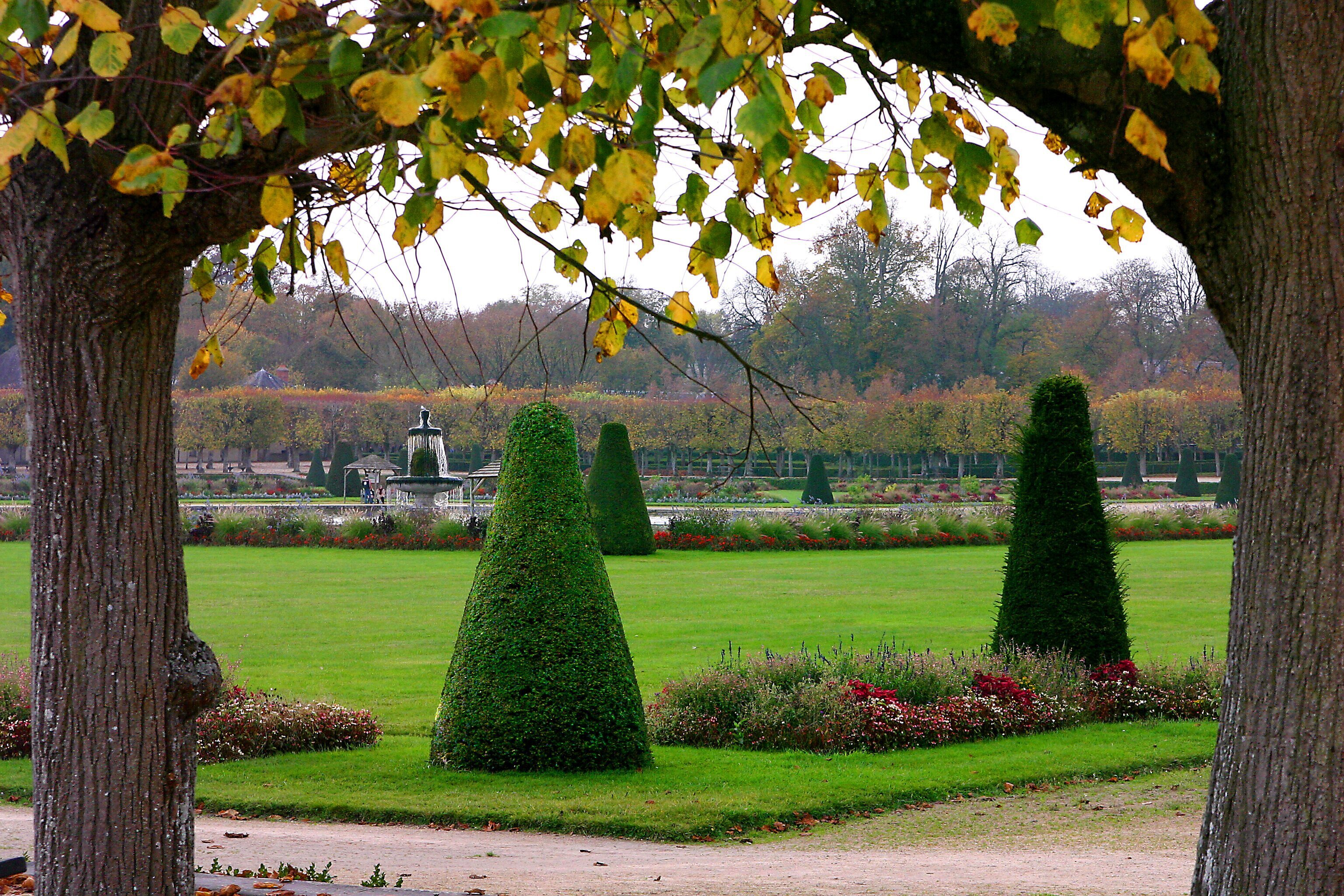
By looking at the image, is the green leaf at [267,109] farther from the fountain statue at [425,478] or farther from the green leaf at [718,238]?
the fountain statue at [425,478]

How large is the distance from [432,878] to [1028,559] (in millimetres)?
5737

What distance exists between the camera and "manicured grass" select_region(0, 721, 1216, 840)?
5.65 m

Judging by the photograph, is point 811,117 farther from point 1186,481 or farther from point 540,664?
point 1186,481

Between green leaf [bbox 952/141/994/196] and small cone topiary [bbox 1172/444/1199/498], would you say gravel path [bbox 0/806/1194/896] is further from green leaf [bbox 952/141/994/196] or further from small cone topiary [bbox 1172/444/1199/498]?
small cone topiary [bbox 1172/444/1199/498]

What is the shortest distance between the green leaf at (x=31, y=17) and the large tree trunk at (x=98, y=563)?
64 centimetres

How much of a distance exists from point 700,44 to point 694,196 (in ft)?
3.68

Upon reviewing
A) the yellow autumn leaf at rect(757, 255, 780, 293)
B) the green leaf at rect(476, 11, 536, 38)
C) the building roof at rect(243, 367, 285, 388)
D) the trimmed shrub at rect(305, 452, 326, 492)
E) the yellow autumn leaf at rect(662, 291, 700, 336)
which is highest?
the building roof at rect(243, 367, 285, 388)

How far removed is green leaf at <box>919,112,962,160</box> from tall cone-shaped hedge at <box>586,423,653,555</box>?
1770 cm

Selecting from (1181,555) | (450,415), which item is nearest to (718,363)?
(450,415)

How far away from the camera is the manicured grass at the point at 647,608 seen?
10.2 metres

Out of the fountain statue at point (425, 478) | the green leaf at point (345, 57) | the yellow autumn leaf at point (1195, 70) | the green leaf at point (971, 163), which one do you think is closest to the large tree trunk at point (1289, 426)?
the yellow autumn leaf at point (1195, 70)

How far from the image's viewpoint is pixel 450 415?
45438 mm

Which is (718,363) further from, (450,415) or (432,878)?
(432,878)


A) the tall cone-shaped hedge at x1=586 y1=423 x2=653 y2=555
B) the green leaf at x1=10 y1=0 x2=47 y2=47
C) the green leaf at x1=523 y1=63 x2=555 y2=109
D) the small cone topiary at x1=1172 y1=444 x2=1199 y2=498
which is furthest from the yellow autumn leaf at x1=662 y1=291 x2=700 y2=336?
the small cone topiary at x1=1172 y1=444 x2=1199 y2=498
